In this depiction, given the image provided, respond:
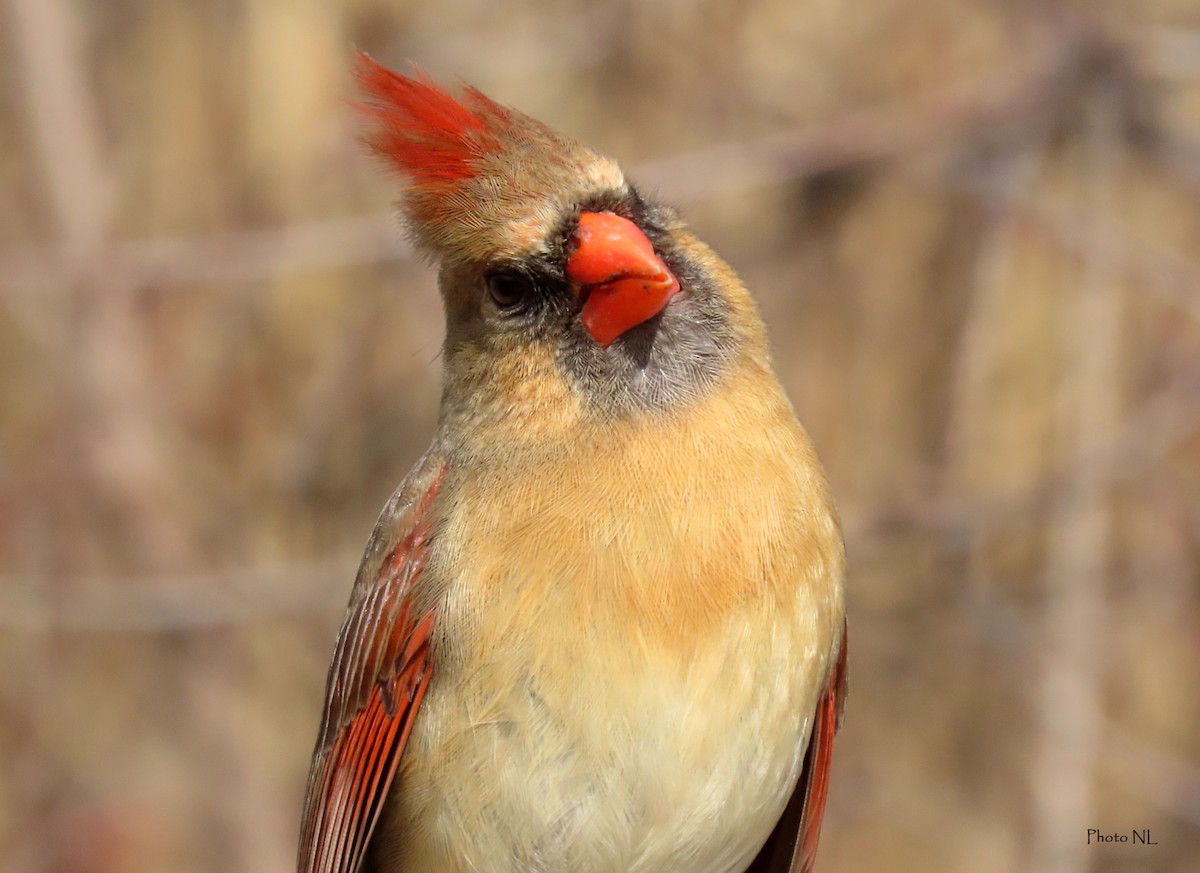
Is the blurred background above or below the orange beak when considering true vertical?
below

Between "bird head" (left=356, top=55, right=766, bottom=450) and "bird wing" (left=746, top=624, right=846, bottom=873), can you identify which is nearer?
"bird head" (left=356, top=55, right=766, bottom=450)

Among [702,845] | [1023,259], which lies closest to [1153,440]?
[1023,259]

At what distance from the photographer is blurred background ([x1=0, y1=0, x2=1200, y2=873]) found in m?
4.36

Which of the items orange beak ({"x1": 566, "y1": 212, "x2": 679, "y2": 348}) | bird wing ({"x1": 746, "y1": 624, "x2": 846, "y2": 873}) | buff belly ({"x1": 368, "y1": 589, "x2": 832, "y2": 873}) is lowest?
bird wing ({"x1": 746, "y1": 624, "x2": 846, "y2": 873})

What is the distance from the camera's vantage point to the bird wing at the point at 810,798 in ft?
6.80

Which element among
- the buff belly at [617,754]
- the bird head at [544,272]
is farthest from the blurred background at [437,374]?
the buff belly at [617,754]

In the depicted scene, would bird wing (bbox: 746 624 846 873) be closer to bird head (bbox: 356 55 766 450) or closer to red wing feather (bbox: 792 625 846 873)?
red wing feather (bbox: 792 625 846 873)

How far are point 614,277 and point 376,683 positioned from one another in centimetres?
66

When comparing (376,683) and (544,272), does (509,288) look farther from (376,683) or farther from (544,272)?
(376,683)

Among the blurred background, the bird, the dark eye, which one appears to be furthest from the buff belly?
the blurred background

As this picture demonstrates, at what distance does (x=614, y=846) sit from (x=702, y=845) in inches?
4.8

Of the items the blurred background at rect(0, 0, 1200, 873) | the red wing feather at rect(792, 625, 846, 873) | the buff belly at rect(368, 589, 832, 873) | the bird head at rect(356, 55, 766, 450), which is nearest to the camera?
the buff belly at rect(368, 589, 832, 873)

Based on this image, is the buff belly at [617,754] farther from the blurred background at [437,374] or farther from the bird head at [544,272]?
the blurred background at [437,374]

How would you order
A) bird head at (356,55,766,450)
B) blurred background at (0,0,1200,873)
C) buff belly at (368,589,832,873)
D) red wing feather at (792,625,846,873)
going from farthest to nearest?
blurred background at (0,0,1200,873), red wing feather at (792,625,846,873), bird head at (356,55,766,450), buff belly at (368,589,832,873)
